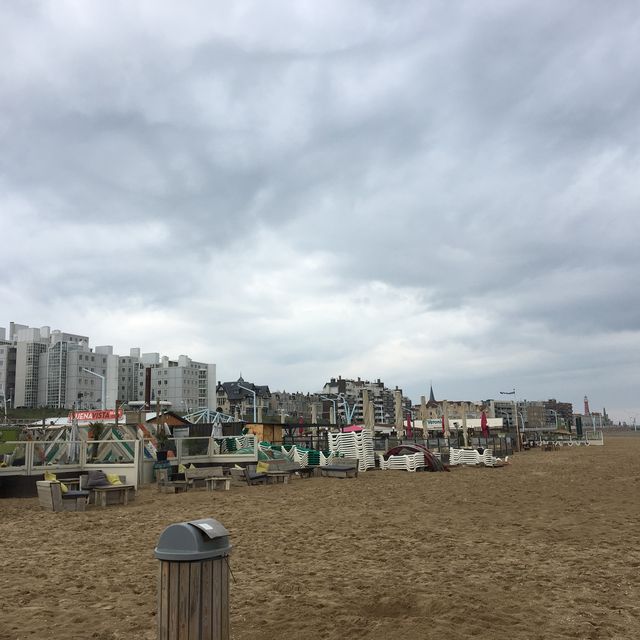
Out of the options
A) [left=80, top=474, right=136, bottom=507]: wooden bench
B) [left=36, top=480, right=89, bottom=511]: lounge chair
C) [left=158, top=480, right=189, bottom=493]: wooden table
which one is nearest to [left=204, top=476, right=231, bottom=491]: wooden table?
[left=158, top=480, right=189, bottom=493]: wooden table

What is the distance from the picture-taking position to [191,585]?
3.32 metres

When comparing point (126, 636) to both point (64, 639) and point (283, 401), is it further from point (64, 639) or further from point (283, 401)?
point (283, 401)

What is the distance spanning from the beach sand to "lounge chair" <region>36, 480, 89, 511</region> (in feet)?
1.03

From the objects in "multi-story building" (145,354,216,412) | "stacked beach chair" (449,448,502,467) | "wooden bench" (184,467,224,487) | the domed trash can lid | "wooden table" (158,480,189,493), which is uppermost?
"multi-story building" (145,354,216,412)

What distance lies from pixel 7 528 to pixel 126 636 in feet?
25.6

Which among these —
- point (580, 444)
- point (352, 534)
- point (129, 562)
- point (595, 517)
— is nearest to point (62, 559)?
point (129, 562)

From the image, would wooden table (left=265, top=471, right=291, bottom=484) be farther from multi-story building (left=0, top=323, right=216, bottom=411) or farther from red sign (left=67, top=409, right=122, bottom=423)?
multi-story building (left=0, top=323, right=216, bottom=411)

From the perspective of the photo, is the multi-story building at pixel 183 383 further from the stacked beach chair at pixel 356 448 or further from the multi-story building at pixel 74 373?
the stacked beach chair at pixel 356 448

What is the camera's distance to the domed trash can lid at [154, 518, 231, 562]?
3.33 metres

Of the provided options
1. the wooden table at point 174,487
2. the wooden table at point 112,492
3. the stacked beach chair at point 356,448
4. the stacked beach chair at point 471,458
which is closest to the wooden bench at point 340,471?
the stacked beach chair at point 356,448

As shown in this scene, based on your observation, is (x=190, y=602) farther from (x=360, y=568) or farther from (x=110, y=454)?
(x=110, y=454)

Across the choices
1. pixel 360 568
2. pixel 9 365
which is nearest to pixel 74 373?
pixel 9 365

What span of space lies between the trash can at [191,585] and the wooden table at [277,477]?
55.9 ft

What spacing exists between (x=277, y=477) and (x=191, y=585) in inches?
686
